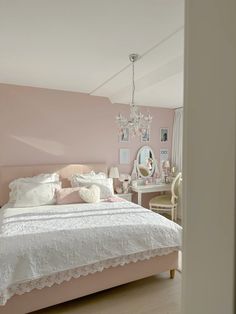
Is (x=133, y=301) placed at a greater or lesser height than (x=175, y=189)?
lesser

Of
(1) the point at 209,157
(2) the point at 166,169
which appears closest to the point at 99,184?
(2) the point at 166,169

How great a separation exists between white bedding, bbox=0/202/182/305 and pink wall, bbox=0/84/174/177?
1208 mm

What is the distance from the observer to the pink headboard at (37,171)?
341 cm

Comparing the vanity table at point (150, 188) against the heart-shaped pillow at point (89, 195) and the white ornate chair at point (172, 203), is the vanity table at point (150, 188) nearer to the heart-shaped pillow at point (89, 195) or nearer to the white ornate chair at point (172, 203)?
the white ornate chair at point (172, 203)

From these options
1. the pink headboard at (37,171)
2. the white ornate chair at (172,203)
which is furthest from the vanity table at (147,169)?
the pink headboard at (37,171)

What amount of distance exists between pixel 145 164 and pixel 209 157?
4131 millimetres

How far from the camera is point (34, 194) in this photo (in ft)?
10.1

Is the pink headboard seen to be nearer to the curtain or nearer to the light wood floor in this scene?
the curtain

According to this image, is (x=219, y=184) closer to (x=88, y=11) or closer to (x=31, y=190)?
(x=88, y=11)

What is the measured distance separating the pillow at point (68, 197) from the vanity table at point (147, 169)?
138 cm

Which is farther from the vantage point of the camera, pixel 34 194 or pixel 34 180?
pixel 34 180

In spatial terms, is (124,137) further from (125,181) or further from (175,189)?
(175,189)

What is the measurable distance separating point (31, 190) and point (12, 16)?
6.94 ft

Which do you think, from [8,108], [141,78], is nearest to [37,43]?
[141,78]
